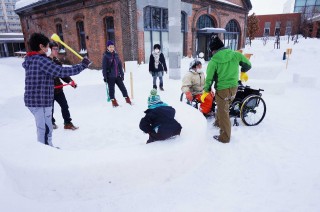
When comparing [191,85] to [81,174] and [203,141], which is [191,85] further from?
[81,174]

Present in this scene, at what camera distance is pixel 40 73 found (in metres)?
2.76

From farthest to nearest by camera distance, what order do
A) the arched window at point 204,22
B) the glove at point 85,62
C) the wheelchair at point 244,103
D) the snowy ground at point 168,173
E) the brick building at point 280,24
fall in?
the brick building at point 280,24 → the arched window at point 204,22 → the wheelchair at point 244,103 → the glove at point 85,62 → the snowy ground at point 168,173

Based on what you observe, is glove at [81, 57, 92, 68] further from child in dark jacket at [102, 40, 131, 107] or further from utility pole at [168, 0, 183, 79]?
utility pole at [168, 0, 183, 79]

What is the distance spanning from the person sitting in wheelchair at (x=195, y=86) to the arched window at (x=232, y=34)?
49.8ft

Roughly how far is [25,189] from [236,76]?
133 inches

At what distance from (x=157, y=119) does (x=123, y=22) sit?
9.48 metres

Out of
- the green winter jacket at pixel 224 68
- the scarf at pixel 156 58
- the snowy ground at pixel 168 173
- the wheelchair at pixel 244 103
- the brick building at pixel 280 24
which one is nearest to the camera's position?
the snowy ground at pixel 168 173

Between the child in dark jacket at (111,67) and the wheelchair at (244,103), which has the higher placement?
the child in dark jacket at (111,67)

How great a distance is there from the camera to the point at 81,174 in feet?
7.89

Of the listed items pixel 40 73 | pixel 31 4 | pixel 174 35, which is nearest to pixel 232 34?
pixel 174 35

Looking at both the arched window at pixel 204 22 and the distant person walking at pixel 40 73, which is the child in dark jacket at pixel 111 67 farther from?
the arched window at pixel 204 22

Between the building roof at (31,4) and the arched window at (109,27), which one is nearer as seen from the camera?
the arched window at (109,27)

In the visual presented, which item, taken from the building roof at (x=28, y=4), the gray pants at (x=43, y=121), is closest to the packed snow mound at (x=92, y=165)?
the gray pants at (x=43, y=121)

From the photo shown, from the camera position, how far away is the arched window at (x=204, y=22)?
15078 mm
